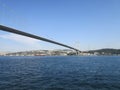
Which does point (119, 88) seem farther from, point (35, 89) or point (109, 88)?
point (35, 89)

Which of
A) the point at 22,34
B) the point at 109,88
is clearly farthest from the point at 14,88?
the point at 109,88

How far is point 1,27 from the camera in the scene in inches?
782

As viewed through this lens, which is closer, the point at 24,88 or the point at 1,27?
the point at 1,27

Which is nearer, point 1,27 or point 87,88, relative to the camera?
point 1,27

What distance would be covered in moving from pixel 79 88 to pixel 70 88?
1.26 metres

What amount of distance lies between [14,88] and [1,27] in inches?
412

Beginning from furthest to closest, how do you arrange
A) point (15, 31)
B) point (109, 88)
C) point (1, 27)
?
point (109, 88) < point (15, 31) < point (1, 27)

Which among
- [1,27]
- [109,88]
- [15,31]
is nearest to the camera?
[1,27]

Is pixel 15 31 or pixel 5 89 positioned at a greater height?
pixel 15 31

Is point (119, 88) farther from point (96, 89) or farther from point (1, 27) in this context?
point (1, 27)

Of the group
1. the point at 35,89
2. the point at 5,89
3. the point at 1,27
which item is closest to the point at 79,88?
the point at 35,89

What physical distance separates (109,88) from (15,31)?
14.9 m

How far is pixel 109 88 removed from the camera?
84.0 feet

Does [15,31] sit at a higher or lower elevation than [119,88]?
higher
